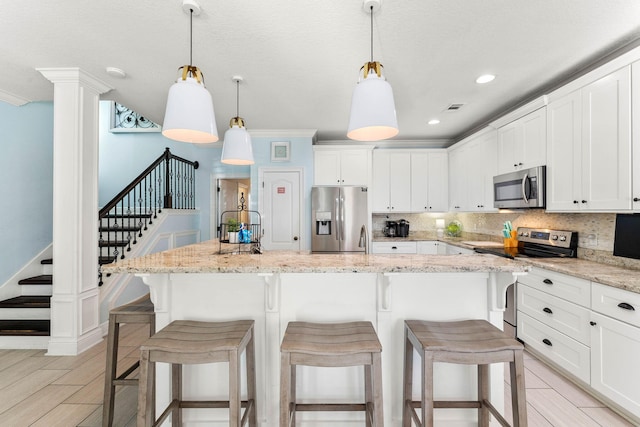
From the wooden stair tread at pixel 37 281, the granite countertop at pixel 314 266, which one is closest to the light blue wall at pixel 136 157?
the wooden stair tread at pixel 37 281

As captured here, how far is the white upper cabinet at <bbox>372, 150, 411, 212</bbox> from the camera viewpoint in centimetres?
489

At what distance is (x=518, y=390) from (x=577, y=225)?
7.44 feet

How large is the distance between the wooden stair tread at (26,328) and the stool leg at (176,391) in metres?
2.20

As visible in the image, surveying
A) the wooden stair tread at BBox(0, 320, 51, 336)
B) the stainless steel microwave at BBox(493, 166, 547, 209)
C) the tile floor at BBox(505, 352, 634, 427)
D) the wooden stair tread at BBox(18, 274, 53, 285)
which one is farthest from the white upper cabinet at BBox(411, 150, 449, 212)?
the wooden stair tread at BBox(18, 274, 53, 285)

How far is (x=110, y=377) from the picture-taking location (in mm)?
1725

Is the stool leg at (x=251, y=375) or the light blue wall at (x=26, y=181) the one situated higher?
the light blue wall at (x=26, y=181)

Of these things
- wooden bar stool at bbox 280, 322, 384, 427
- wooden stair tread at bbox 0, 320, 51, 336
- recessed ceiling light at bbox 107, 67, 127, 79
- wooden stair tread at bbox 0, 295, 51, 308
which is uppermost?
recessed ceiling light at bbox 107, 67, 127, 79

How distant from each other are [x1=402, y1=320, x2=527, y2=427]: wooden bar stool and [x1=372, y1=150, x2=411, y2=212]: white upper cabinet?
342 centimetres

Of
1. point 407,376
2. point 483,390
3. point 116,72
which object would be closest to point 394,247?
point 483,390

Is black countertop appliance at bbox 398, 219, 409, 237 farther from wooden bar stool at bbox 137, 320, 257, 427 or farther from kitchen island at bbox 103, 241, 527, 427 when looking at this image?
wooden bar stool at bbox 137, 320, 257, 427

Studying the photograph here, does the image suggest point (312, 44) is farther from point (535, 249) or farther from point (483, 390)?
point (535, 249)

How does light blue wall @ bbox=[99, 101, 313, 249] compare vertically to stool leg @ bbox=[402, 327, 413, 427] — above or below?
above

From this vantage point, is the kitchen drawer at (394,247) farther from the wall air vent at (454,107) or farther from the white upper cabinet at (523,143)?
the wall air vent at (454,107)

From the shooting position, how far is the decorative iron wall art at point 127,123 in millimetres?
5375
